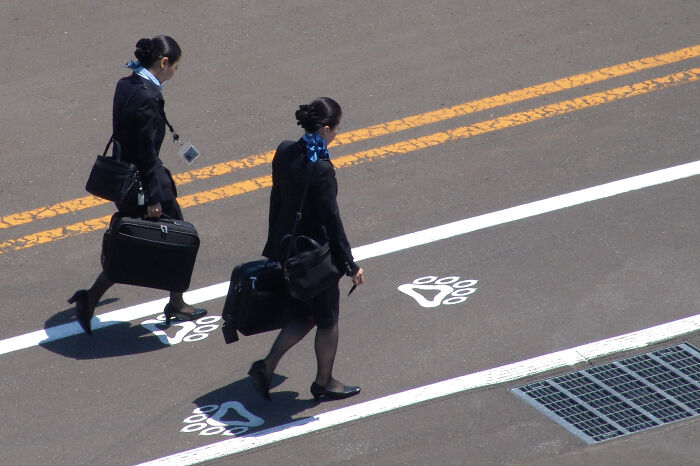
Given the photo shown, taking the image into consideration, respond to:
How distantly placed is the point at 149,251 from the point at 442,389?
6.32 ft

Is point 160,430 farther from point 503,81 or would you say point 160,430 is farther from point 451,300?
point 503,81

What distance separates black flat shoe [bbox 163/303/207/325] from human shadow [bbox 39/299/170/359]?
151mm

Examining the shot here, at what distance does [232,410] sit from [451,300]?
1.71 m

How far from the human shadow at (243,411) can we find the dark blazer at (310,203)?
0.84m

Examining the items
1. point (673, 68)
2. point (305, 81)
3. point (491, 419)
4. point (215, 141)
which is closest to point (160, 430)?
point (491, 419)

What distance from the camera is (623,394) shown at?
6.78 metres

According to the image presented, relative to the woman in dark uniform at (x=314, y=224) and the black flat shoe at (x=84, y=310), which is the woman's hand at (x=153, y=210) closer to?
the black flat shoe at (x=84, y=310)

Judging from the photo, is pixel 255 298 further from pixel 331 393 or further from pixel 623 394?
pixel 623 394

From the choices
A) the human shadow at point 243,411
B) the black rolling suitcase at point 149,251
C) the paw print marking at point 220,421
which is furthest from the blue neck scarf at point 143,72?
the paw print marking at point 220,421

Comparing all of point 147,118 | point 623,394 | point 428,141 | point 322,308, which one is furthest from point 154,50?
point 623,394

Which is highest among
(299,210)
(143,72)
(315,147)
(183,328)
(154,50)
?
(154,50)

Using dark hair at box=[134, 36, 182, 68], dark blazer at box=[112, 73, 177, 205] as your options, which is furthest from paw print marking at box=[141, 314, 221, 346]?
dark hair at box=[134, 36, 182, 68]

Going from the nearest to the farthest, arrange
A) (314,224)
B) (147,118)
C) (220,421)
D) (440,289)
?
1. (314,224)
2. (220,421)
3. (147,118)
4. (440,289)

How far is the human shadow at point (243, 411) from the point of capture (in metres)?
6.60
